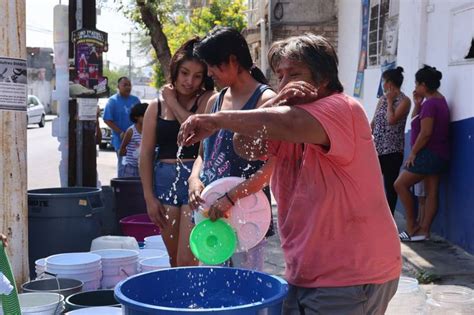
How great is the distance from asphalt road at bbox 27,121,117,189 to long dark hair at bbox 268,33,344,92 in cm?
999

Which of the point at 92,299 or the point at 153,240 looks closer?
the point at 92,299

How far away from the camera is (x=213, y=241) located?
3023mm

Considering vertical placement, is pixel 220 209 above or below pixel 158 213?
above

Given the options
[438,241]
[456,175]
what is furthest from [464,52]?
[438,241]

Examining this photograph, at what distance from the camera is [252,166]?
329 centimetres

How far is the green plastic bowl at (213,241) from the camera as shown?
9.71 ft

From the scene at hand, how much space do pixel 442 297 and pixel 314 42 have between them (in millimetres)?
3212

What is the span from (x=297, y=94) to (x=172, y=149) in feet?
6.45

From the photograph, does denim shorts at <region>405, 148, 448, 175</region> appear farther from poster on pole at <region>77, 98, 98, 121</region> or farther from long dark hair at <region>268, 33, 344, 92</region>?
long dark hair at <region>268, 33, 344, 92</region>

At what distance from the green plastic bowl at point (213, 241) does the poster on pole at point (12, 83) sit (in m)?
1.72

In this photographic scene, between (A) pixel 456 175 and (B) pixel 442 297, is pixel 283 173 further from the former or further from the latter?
(A) pixel 456 175

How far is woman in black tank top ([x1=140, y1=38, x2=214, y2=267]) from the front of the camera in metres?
3.99

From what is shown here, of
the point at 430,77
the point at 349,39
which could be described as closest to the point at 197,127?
the point at 430,77

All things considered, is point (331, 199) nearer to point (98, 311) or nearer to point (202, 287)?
point (202, 287)
